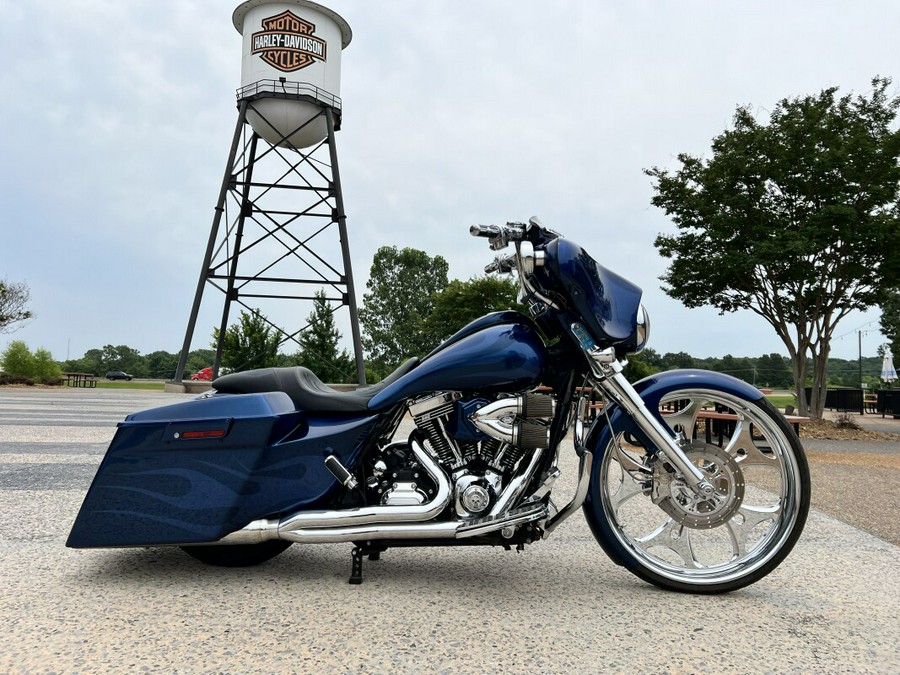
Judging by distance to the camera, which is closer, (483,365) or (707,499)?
(483,365)

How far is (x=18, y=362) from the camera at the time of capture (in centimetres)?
2702

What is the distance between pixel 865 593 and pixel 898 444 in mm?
10302

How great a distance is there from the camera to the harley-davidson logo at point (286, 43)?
17453mm

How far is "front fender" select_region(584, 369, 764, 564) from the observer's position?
2.53m

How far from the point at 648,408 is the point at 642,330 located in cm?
33

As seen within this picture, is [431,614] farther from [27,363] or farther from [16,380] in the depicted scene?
[27,363]

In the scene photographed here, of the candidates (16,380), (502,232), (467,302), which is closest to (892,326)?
(467,302)

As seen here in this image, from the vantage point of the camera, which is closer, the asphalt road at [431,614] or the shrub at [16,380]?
the asphalt road at [431,614]

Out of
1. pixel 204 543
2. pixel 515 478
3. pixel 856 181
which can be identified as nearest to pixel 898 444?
pixel 856 181

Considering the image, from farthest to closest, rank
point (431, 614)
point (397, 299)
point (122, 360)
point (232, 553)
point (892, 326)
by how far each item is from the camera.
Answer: point (122, 360) → point (397, 299) → point (892, 326) → point (232, 553) → point (431, 614)

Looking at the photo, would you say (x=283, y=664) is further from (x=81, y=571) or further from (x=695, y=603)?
(x=695, y=603)

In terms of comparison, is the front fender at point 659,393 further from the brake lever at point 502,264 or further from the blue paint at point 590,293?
the brake lever at point 502,264

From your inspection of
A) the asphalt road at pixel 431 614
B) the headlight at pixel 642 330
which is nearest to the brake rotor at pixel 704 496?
the asphalt road at pixel 431 614

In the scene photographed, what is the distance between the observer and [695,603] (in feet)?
7.82
